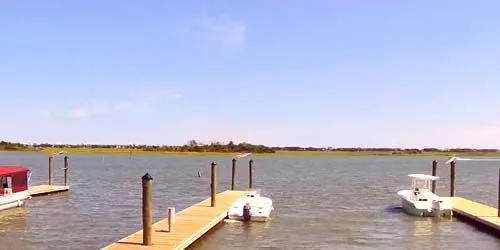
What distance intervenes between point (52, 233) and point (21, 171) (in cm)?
1347

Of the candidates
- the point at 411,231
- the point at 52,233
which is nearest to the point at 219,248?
the point at 52,233

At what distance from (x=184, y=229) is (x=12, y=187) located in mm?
18647

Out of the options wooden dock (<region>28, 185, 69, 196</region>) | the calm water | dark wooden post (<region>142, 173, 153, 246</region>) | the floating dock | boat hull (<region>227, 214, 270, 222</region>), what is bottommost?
the calm water

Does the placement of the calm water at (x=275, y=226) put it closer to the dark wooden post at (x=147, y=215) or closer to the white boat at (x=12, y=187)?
the white boat at (x=12, y=187)

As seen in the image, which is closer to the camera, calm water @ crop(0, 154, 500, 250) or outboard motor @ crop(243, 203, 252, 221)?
calm water @ crop(0, 154, 500, 250)

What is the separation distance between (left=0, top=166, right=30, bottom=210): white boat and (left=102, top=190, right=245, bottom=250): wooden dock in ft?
40.4

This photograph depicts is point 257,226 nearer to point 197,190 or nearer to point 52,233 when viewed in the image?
point 52,233

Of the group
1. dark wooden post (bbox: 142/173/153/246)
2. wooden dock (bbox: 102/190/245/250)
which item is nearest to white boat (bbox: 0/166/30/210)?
wooden dock (bbox: 102/190/245/250)

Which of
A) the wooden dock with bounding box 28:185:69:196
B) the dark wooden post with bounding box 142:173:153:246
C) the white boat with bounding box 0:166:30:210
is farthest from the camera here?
the wooden dock with bounding box 28:185:69:196

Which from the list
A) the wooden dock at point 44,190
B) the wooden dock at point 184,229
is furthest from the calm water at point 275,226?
the wooden dock at point 44,190

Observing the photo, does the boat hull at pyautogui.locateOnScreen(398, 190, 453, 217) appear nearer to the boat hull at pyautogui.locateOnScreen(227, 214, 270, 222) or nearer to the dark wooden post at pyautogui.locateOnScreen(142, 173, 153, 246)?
the boat hull at pyautogui.locateOnScreen(227, 214, 270, 222)

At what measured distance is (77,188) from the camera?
2267 inches

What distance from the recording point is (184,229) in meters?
26.0

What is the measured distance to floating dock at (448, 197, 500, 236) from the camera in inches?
1169
